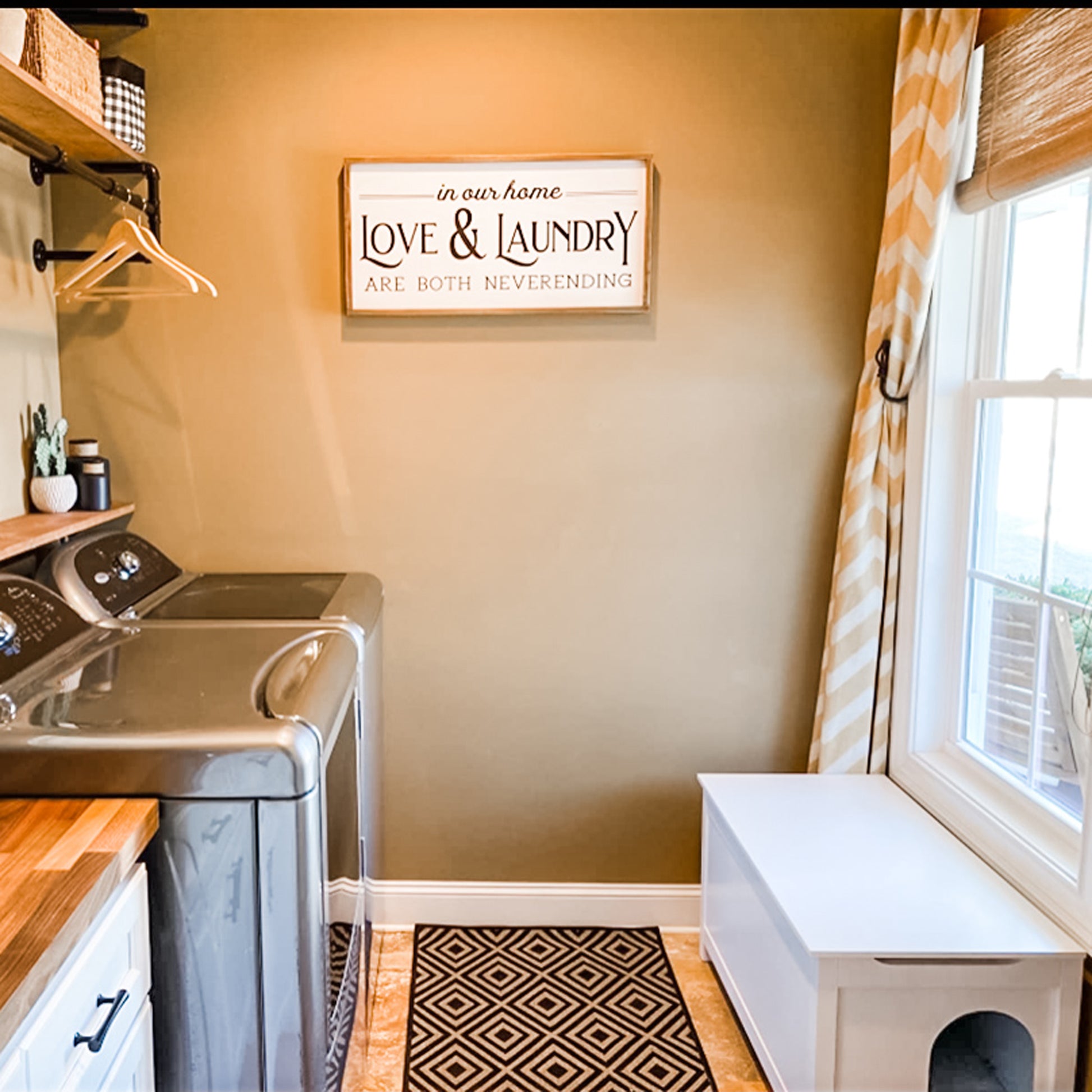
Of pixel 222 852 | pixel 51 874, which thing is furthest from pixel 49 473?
pixel 51 874

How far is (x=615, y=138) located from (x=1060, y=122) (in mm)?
1003

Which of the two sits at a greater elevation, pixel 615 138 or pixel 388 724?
pixel 615 138

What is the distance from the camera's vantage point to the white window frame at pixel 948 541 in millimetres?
2184

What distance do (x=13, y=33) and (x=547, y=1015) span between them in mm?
2195

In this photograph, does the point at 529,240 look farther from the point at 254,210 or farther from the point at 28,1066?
the point at 28,1066

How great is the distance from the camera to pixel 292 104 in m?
2.41

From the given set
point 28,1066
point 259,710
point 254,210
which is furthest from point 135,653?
point 254,210

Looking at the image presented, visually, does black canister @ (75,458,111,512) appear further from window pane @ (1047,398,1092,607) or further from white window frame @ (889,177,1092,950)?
window pane @ (1047,398,1092,607)

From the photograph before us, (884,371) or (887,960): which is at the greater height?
(884,371)

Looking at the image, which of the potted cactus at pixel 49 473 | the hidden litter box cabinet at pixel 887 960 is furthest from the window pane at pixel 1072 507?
the potted cactus at pixel 49 473

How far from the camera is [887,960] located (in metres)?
1.74

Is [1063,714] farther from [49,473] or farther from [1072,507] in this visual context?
[49,473]

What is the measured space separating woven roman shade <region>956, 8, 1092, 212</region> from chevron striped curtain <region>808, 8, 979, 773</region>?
5.9 inches

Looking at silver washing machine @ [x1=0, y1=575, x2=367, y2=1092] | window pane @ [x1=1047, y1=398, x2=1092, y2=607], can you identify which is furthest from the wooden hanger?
window pane @ [x1=1047, y1=398, x2=1092, y2=607]
